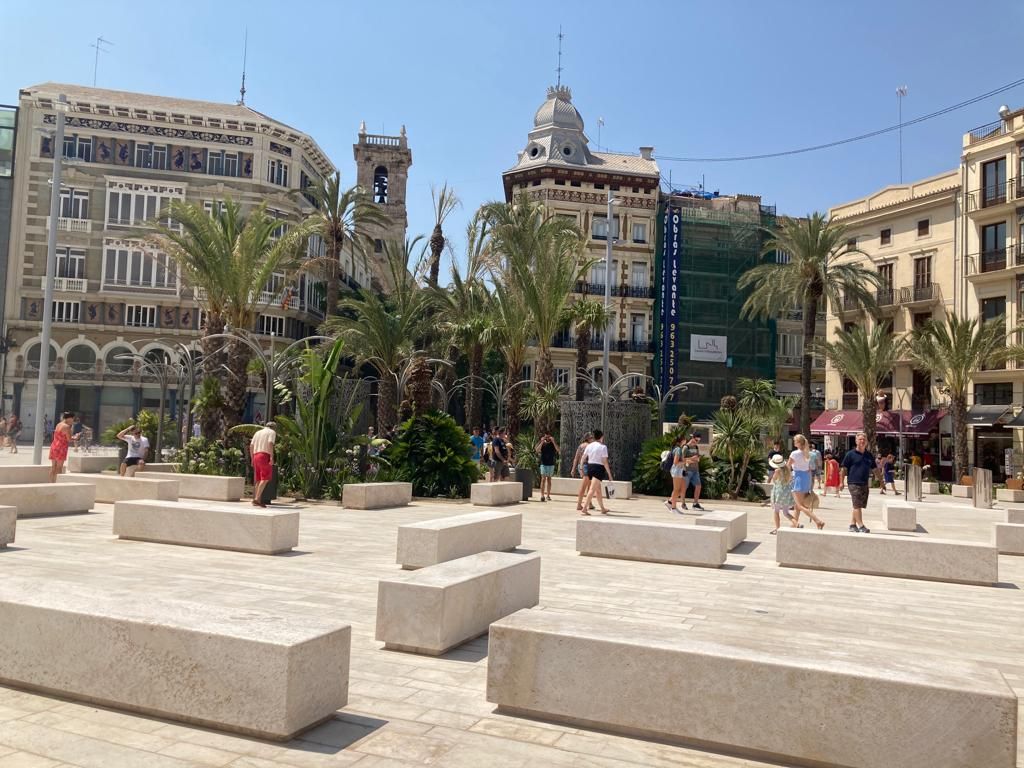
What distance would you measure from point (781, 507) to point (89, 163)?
4597 cm

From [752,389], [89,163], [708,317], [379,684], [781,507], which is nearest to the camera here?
[379,684]

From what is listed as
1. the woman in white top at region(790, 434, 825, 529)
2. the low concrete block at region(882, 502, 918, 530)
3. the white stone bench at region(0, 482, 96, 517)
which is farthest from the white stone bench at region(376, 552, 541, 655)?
the low concrete block at region(882, 502, 918, 530)

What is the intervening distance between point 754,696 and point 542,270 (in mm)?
23924

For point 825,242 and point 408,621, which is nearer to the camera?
point 408,621

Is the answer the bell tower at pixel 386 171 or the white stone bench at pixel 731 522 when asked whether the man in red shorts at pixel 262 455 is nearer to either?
the white stone bench at pixel 731 522

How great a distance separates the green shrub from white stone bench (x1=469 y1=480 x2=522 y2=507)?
3.08 ft

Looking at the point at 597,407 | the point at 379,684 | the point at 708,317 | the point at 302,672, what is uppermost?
the point at 708,317

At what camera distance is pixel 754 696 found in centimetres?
417

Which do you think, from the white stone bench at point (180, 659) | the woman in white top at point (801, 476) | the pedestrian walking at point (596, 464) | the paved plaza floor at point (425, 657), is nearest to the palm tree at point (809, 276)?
the pedestrian walking at point (596, 464)

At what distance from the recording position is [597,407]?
79.9ft

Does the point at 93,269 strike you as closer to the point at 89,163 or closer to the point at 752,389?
the point at 89,163

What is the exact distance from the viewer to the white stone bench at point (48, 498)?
1330 cm

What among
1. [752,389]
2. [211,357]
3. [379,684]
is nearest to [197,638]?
[379,684]

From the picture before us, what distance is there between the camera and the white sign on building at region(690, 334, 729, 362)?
52.3 m
